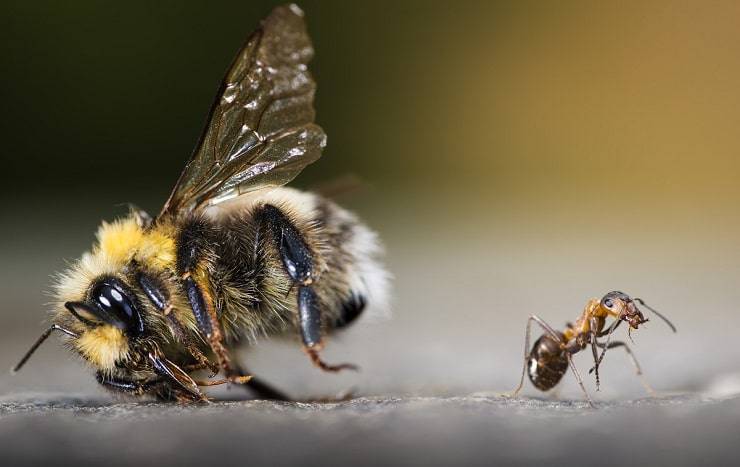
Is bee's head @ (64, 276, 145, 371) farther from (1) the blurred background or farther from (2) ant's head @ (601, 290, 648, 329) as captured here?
(1) the blurred background

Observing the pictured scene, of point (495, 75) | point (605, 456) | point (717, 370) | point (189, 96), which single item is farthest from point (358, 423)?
point (495, 75)

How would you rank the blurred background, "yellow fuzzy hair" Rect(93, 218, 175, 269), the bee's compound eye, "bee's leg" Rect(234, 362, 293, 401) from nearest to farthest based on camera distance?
the bee's compound eye → "yellow fuzzy hair" Rect(93, 218, 175, 269) → "bee's leg" Rect(234, 362, 293, 401) → the blurred background

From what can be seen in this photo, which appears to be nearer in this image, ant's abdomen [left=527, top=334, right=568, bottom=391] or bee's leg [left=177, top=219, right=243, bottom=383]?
bee's leg [left=177, top=219, right=243, bottom=383]

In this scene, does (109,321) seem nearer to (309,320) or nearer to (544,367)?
(309,320)

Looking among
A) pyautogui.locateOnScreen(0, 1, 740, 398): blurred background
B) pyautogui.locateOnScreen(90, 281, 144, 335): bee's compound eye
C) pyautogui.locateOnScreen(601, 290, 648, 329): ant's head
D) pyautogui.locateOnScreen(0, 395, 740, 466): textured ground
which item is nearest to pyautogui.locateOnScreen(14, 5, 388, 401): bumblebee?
pyautogui.locateOnScreen(90, 281, 144, 335): bee's compound eye

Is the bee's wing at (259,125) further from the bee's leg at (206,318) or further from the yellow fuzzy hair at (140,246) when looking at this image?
the bee's leg at (206,318)

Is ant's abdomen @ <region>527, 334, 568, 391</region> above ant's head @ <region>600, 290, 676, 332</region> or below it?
below
